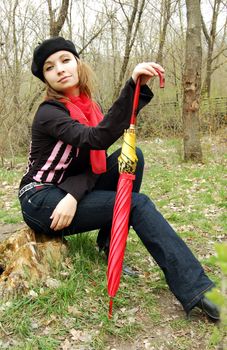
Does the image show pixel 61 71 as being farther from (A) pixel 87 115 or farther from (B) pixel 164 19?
(B) pixel 164 19

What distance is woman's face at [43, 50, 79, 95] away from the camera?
2.53 meters

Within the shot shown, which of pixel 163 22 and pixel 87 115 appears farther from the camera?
pixel 163 22

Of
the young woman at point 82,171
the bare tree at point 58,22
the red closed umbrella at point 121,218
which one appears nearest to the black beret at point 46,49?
the young woman at point 82,171

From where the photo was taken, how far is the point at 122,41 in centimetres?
1359

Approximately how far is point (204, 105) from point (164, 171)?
9.68 feet

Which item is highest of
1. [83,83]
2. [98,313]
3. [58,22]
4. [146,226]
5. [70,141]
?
[58,22]

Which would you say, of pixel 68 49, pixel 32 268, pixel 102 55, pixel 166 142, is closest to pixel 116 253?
pixel 32 268

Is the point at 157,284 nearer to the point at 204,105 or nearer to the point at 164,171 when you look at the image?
the point at 164,171

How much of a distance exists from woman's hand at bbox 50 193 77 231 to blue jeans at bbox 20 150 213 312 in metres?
0.05

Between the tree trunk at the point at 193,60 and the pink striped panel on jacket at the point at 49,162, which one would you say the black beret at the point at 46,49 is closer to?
the pink striped panel on jacket at the point at 49,162

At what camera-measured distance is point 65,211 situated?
2.36m

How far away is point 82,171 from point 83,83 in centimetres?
60

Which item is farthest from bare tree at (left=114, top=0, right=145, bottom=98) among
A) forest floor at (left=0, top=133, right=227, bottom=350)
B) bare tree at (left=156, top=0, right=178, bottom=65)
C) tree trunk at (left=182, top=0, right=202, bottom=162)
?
forest floor at (left=0, top=133, right=227, bottom=350)

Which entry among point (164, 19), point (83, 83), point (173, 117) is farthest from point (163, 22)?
point (83, 83)
